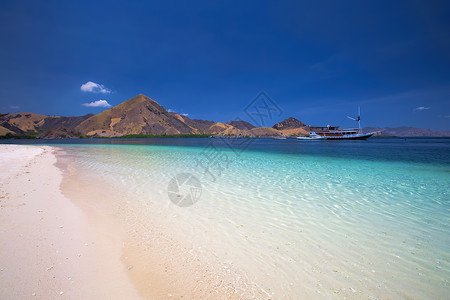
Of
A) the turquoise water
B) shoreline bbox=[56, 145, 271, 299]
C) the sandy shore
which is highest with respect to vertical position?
the sandy shore

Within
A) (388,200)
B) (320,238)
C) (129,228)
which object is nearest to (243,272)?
(320,238)

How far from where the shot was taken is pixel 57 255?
3398 millimetres

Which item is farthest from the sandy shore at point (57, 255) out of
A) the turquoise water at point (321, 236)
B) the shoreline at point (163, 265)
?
the turquoise water at point (321, 236)

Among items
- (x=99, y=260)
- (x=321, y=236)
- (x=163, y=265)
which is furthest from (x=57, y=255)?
(x=321, y=236)

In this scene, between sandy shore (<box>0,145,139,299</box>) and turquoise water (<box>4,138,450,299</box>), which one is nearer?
sandy shore (<box>0,145,139,299</box>)

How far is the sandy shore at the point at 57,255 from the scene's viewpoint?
262 cm

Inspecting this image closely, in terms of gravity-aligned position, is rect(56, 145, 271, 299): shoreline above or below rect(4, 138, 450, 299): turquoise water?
above

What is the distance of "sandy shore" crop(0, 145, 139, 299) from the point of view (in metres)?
2.62

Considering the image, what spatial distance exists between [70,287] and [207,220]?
126 inches

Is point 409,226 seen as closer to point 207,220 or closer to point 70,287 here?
point 207,220

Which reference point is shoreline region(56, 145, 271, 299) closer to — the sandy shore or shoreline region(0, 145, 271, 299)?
shoreline region(0, 145, 271, 299)

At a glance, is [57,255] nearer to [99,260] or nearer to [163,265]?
[99,260]

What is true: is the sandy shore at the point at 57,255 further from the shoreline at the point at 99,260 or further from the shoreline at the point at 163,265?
the shoreline at the point at 163,265

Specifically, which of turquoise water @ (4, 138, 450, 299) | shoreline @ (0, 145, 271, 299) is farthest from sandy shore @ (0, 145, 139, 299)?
turquoise water @ (4, 138, 450, 299)
